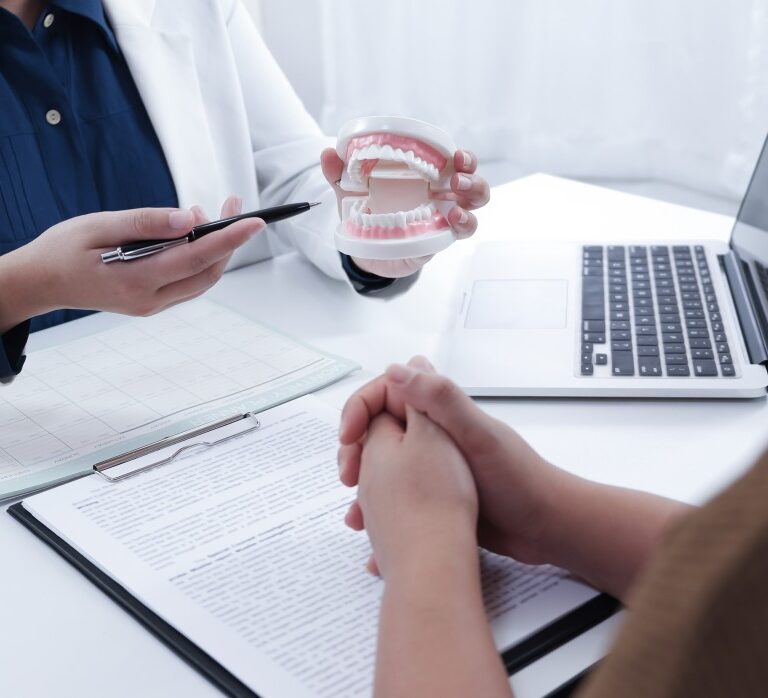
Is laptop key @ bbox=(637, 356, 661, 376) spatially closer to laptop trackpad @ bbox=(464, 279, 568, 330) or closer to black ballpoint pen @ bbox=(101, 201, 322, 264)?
laptop trackpad @ bbox=(464, 279, 568, 330)

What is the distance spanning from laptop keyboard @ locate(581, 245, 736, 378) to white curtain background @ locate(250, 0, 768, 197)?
1143 mm

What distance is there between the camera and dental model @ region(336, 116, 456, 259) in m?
0.83

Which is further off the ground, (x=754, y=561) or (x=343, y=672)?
(x=754, y=561)

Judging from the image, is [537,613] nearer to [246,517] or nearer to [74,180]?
[246,517]

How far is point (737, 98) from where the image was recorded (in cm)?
209

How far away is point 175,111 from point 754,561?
3.69 feet

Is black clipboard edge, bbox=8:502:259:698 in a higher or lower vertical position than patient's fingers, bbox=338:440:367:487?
lower

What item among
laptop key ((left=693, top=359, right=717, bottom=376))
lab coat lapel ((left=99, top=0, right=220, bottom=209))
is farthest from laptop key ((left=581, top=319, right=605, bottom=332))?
lab coat lapel ((left=99, top=0, right=220, bottom=209))

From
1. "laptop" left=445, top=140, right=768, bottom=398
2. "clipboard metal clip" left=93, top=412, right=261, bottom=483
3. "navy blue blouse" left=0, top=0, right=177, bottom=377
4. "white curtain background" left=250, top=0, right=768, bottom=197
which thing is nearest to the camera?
"clipboard metal clip" left=93, top=412, right=261, bottom=483

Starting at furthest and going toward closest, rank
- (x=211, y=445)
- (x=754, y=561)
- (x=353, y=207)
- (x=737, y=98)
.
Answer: (x=737, y=98) → (x=353, y=207) → (x=211, y=445) → (x=754, y=561)

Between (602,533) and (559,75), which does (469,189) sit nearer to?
(602,533)

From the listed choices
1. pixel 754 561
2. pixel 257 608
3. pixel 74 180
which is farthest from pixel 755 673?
pixel 74 180

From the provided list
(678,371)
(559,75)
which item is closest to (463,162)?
(678,371)

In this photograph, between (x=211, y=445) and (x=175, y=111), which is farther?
(x=175, y=111)
